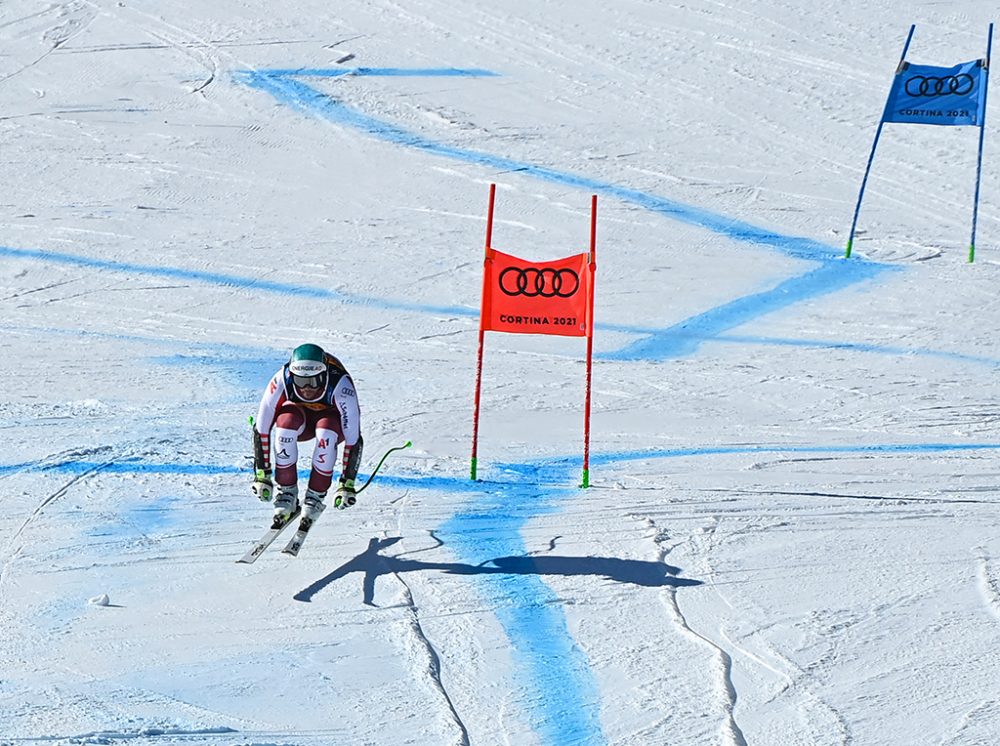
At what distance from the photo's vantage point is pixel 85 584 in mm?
6840

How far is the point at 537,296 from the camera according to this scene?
8.70m

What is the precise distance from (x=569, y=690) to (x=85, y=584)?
2.55 metres

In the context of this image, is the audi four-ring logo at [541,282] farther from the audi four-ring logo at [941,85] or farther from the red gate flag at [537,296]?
the audi four-ring logo at [941,85]

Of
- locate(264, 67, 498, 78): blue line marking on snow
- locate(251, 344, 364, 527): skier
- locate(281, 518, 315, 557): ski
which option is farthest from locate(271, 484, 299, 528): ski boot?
locate(264, 67, 498, 78): blue line marking on snow

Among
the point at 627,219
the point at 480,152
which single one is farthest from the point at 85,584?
the point at 480,152

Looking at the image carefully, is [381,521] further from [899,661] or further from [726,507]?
[899,661]

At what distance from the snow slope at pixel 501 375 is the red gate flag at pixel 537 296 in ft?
3.25

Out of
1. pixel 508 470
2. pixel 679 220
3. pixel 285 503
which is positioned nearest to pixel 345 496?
pixel 285 503

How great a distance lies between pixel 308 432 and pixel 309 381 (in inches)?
15.6

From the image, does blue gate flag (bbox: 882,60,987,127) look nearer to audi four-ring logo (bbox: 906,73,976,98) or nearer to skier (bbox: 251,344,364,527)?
audi four-ring logo (bbox: 906,73,976,98)

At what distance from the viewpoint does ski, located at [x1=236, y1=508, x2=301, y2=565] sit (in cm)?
718

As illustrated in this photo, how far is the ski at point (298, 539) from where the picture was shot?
7.23m

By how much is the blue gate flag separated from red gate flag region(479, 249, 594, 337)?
6.74 meters

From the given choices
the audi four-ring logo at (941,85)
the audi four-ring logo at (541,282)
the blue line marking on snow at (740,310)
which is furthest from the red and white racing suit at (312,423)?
the audi four-ring logo at (941,85)
